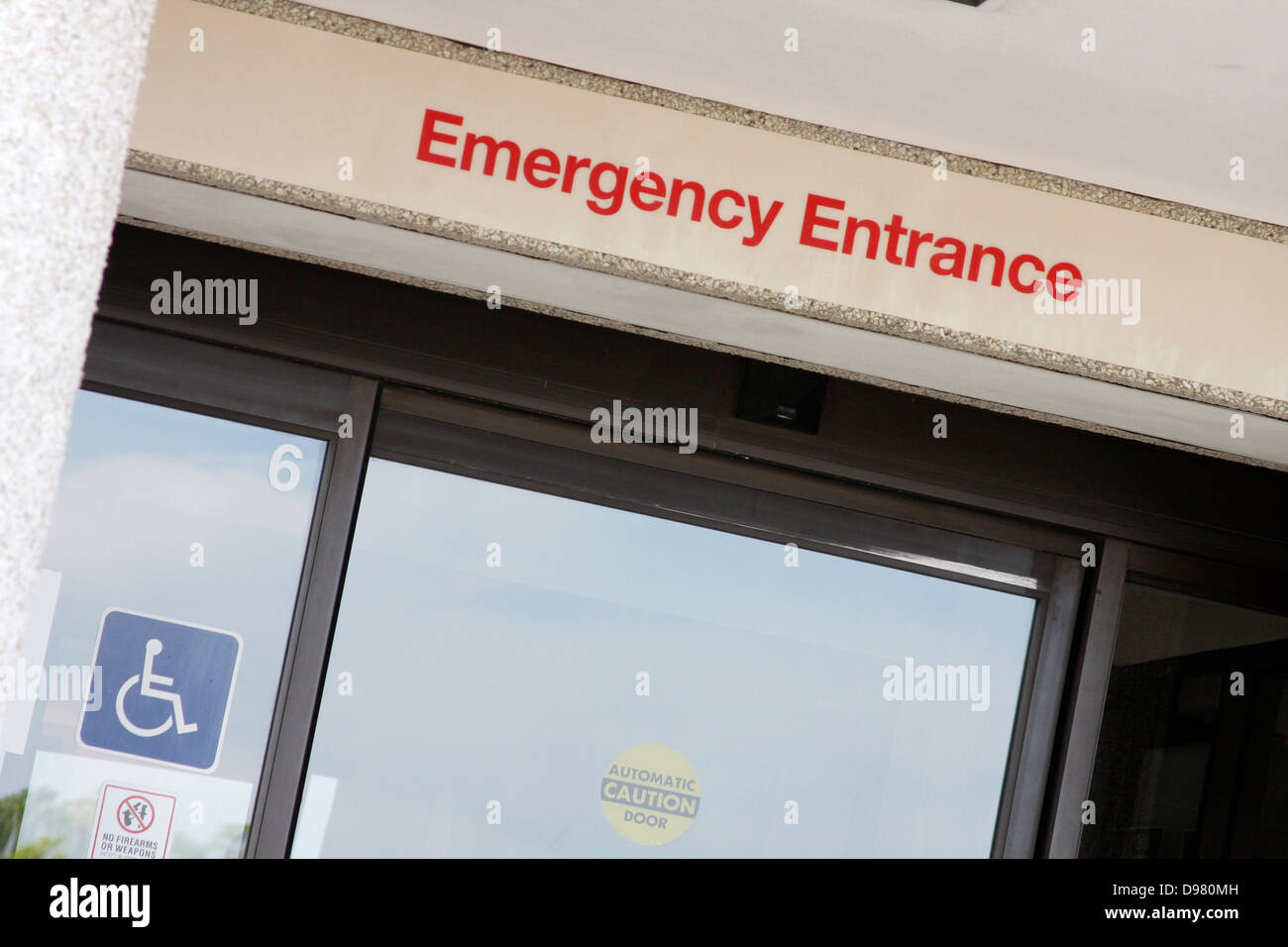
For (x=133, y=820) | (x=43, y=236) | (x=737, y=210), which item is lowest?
(x=133, y=820)

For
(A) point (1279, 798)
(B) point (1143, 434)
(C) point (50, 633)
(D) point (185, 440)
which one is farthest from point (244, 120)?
(A) point (1279, 798)

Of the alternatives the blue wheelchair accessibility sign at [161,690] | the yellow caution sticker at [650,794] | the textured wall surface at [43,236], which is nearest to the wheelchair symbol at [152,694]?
the blue wheelchair accessibility sign at [161,690]

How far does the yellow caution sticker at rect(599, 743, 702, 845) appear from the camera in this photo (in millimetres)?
2834

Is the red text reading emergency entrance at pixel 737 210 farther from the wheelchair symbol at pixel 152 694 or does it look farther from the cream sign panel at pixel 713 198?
the wheelchair symbol at pixel 152 694

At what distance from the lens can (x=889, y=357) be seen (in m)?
2.52

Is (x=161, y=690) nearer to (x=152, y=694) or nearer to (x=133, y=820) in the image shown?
(x=152, y=694)

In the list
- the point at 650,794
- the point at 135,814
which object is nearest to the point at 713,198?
the point at 650,794

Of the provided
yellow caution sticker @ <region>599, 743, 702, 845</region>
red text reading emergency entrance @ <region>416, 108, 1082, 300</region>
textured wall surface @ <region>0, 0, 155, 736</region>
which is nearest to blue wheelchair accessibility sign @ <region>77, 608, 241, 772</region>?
yellow caution sticker @ <region>599, 743, 702, 845</region>

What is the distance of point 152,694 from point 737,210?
165 centimetres

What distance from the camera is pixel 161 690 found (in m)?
2.69

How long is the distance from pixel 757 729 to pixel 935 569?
583mm
